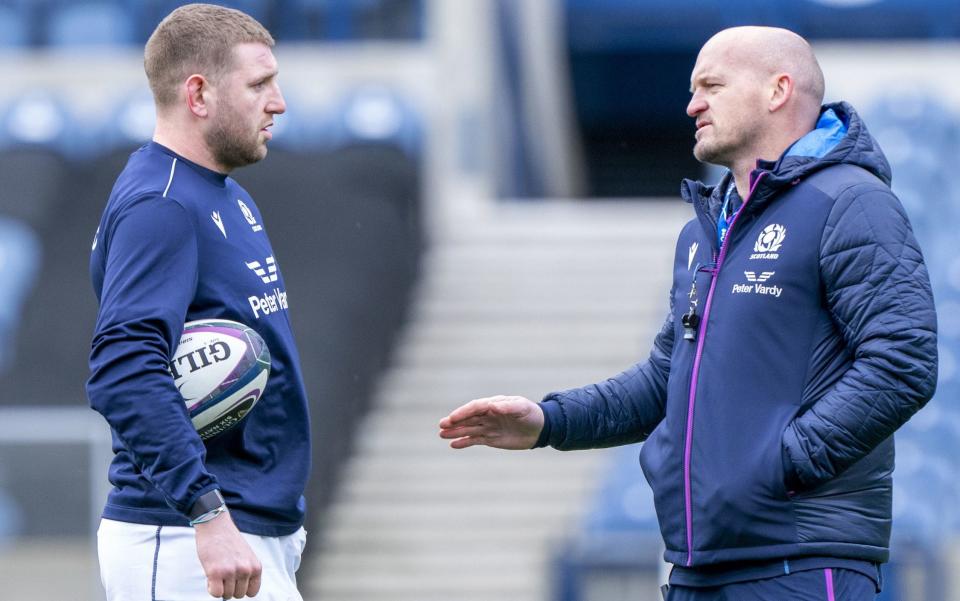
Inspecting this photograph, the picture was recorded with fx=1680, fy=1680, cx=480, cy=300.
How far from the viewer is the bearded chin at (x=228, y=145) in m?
3.57

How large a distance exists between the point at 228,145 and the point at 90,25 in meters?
12.5

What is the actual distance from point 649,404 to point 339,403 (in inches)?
247

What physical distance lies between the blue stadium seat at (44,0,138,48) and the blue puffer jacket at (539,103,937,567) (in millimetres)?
12576

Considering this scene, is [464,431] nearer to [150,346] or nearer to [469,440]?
[469,440]

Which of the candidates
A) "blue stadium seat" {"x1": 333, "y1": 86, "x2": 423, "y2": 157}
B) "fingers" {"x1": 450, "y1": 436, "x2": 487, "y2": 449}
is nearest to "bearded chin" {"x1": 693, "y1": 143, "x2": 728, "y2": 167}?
"fingers" {"x1": 450, "y1": 436, "x2": 487, "y2": 449}

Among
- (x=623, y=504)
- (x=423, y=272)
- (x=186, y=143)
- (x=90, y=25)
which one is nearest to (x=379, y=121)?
(x=423, y=272)

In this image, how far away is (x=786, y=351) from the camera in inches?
132

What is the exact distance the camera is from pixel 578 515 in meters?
9.78

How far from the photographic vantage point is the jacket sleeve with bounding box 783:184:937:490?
3203 mm

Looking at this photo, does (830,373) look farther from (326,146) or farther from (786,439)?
(326,146)

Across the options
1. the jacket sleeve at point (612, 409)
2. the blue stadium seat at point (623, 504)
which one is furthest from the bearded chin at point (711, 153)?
the blue stadium seat at point (623, 504)

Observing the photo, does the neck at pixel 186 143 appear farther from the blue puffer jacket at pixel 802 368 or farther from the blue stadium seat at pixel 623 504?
the blue stadium seat at pixel 623 504

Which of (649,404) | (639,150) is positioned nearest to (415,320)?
(649,404)

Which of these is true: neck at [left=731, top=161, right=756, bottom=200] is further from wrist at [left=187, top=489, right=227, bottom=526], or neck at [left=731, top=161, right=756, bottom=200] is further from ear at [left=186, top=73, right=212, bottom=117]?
wrist at [left=187, top=489, right=227, bottom=526]
